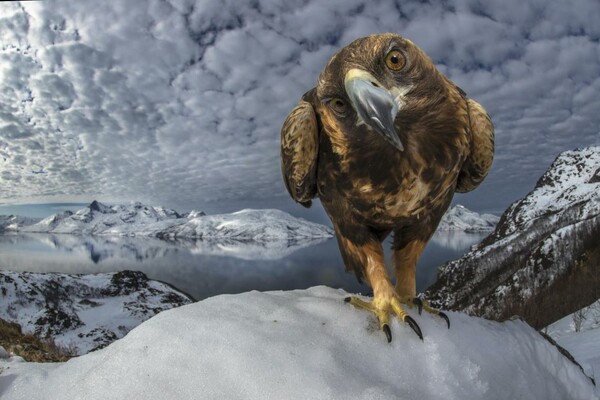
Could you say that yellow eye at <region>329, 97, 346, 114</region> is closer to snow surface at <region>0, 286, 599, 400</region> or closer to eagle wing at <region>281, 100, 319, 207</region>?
eagle wing at <region>281, 100, 319, 207</region>

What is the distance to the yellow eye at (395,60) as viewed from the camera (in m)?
2.54

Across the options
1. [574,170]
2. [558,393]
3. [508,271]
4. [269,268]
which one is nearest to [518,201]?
[574,170]

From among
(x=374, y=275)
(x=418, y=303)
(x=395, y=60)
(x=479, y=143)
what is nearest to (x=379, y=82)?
(x=395, y=60)

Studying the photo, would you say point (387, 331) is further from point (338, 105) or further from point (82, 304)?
point (82, 304)

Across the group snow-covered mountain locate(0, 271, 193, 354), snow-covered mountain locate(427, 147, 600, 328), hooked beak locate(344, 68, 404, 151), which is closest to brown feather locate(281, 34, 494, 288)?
hooked beak locate(344, 68, 404, 151)

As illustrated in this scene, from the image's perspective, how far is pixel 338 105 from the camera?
2.74 metres

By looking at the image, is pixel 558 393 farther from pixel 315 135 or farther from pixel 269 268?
pixel 269 268

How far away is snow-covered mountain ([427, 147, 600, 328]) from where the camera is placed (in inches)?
1741

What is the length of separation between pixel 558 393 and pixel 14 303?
164 ft

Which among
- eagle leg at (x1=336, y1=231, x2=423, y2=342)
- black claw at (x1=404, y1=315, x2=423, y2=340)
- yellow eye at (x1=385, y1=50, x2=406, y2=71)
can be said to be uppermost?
yellow eye at (x1=385, y1=50, x2=406, y2=71)

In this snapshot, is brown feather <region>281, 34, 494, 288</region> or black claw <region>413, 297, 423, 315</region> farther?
black claw <region>413, 297, 423, 315</region>

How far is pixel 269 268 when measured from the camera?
171 meters

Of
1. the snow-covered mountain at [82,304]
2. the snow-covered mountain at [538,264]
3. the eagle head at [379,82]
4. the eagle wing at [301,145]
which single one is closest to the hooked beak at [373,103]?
the eagle head at [379,82]

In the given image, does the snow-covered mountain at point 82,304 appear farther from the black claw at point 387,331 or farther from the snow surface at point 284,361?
the black claw at point 387,331
